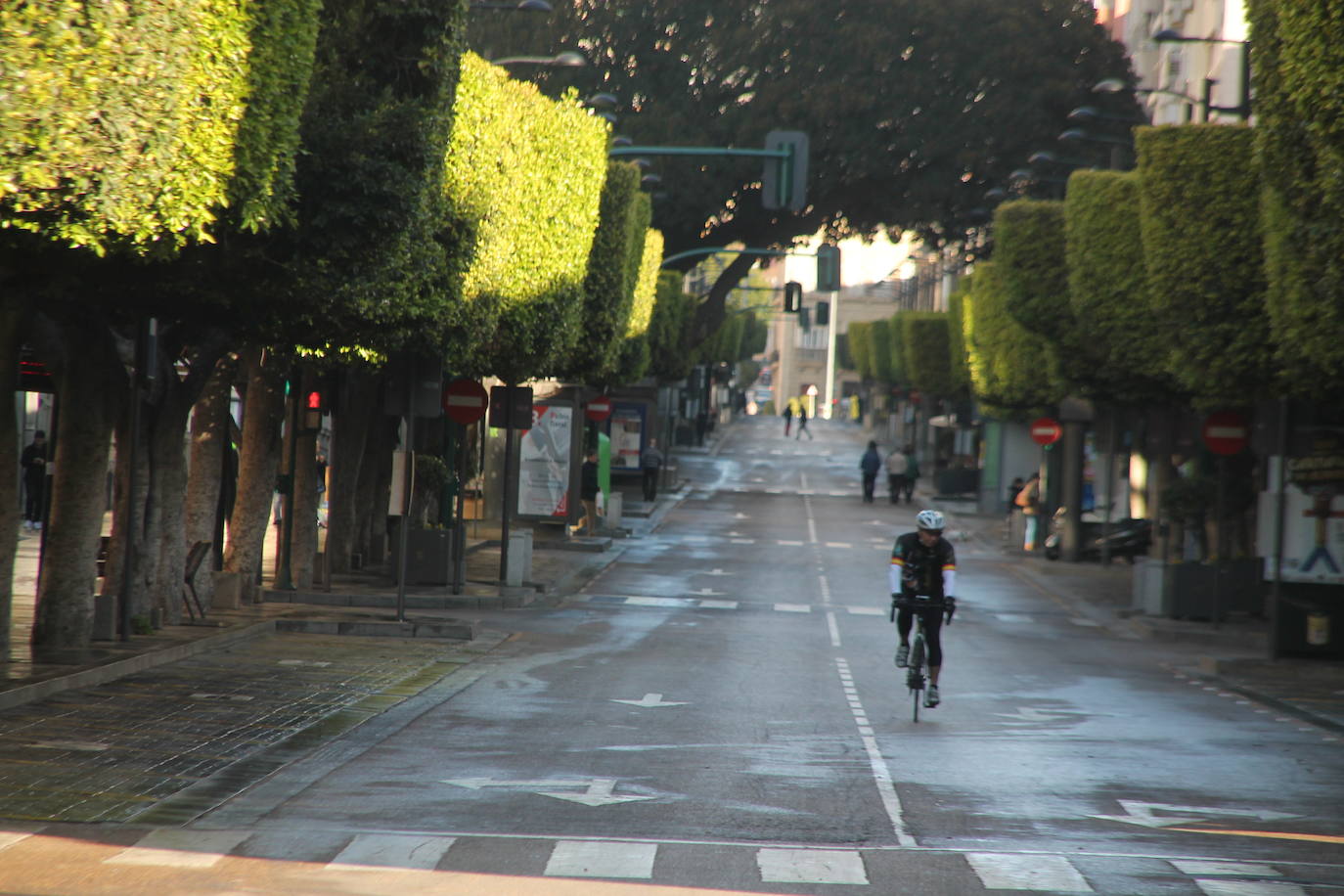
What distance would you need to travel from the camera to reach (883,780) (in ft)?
39.0

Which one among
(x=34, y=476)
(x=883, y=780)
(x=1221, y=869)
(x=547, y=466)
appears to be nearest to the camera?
(x=1221, y=869)

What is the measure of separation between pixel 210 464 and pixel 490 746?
29.1ft

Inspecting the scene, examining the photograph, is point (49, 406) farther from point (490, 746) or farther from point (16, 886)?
point (16, 886)

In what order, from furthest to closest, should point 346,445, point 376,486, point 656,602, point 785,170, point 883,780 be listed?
point 376,486, point 656,602, point 346,445, point 785,170, point 883,780

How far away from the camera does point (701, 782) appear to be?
1148cm

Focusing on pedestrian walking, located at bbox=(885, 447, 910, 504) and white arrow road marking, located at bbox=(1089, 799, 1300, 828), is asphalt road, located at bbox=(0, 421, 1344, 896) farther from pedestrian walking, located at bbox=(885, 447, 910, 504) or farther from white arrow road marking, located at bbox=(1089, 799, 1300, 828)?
pedestrian walking, located at bbox=(885, 447, 910, 504)

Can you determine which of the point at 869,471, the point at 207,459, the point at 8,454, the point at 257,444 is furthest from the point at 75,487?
the point at 869,471

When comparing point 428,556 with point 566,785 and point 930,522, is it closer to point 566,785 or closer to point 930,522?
point 930,522

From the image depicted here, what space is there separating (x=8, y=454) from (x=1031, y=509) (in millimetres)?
29616

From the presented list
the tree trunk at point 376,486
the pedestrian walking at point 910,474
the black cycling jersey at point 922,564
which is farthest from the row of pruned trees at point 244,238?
the pedestrian walking at point 910,474

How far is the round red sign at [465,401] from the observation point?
23547 mm

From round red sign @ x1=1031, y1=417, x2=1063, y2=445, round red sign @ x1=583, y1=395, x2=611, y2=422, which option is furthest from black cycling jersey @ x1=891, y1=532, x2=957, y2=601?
round red sign @ x1=583, y1=395, x2=611, y2=422

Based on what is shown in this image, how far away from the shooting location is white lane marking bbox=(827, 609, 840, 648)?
868 inches

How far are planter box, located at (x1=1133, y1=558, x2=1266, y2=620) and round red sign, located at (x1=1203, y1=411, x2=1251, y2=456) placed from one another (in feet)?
7.16
